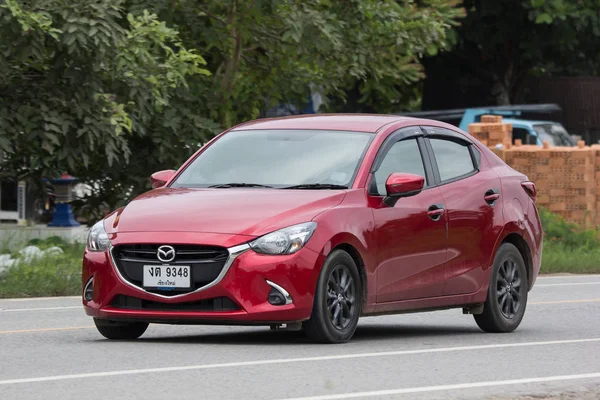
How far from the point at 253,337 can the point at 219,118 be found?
13.0 m

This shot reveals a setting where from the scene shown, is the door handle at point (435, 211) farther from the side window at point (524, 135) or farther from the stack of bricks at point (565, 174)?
the side window at point (524, 135)

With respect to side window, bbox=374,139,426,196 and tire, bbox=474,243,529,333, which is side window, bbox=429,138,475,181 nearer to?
side window, bbox=374,139,426,196

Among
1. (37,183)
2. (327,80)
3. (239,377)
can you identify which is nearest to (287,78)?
(327,80)

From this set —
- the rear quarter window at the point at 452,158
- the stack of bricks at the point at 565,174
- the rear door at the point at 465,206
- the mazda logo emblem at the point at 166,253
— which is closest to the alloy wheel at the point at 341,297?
the mazda logo emblem at the point at 166,253

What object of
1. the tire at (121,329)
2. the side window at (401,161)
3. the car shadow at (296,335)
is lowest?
the car shadow at (296,335)

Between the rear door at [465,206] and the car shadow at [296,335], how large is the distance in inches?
20.5

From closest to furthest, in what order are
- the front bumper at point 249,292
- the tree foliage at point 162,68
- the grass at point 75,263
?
the front bumper at point 249,292 < the grass at point 75,263 < the tree foliage at point 162,68

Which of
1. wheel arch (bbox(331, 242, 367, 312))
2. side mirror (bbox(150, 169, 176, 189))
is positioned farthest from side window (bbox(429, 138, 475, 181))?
side mirror (bbox(150, 169, 176, 189))

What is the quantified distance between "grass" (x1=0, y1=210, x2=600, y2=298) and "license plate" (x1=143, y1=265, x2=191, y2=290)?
605cm

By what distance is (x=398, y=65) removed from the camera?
87.9ft

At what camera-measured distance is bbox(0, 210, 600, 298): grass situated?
53.5 feet

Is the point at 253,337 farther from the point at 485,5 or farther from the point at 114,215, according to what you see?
the point at 485,5

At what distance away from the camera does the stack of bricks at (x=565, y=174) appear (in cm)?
2522

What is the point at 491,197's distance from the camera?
12.3 meters
